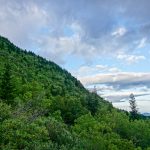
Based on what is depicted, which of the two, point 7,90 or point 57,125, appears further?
point 7,90

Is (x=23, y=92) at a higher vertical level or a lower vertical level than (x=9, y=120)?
higher

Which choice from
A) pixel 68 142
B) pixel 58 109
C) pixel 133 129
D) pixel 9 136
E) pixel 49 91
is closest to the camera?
pixel 9 136

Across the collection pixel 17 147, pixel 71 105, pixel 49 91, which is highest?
pixel 49 91

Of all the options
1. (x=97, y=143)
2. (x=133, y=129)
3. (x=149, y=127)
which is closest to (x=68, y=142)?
(x=97, y=143)

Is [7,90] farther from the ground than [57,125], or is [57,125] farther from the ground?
[7,90]

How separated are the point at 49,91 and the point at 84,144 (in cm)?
7666

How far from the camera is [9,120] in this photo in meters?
53.5

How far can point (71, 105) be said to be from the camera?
124 m

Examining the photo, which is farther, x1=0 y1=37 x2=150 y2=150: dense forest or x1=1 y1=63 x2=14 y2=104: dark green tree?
x1=1 y1=63 x2=14 y2=104: dark green tree

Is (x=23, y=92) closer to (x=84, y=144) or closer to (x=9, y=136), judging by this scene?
(x=84, y=144)

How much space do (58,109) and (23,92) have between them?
10777 millimetres

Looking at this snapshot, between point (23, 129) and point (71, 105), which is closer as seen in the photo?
point (23, 129)

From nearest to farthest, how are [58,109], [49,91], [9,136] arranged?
1. [9,136]
2. [58,109]
3. [49,91]

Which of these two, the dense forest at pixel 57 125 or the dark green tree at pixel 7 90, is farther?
the dark green tree at pixel 7 90
